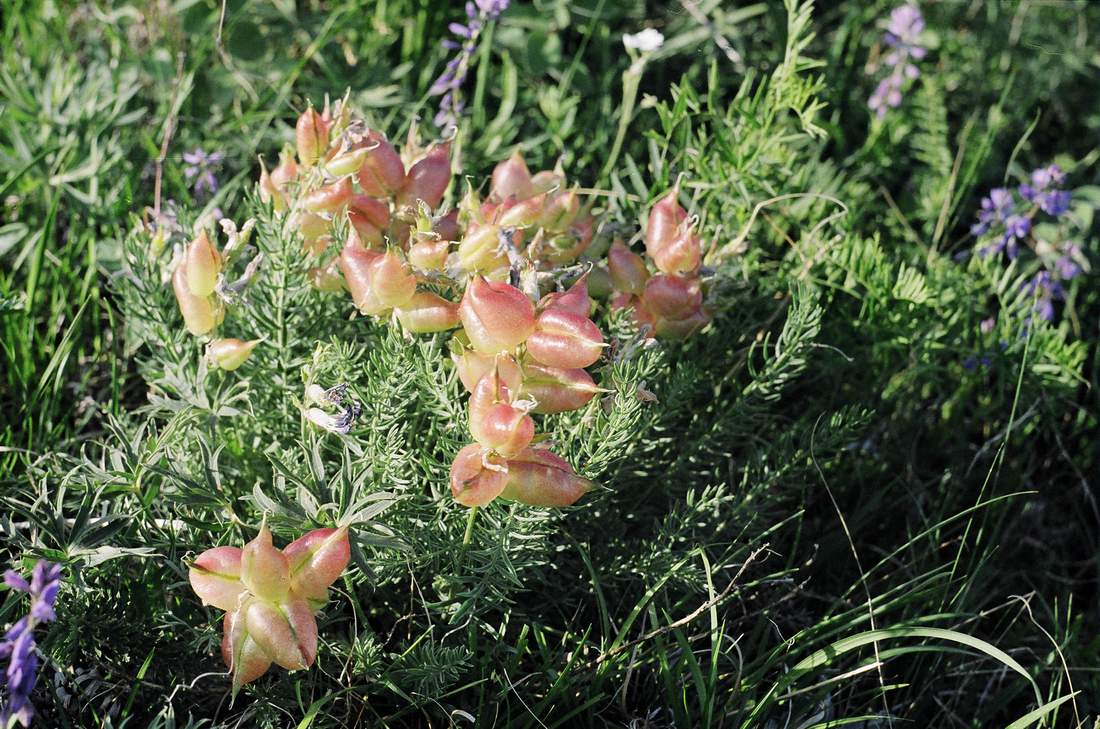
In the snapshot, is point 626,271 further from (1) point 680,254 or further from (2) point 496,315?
(2) point 496,315

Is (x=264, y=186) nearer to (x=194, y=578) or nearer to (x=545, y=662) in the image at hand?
(x=194, y=578)

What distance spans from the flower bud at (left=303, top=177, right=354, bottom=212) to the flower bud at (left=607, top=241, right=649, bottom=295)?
0.38 meters

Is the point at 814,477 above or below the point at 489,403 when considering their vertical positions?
below

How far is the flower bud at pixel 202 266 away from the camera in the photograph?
4.53 feet

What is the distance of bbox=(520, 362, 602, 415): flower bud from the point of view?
1255mm

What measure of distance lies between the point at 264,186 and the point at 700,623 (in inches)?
36.2

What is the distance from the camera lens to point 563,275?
138 centimetres

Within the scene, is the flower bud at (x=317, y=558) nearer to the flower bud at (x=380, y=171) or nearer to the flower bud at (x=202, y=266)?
the flower bud at (x=202, y=266)

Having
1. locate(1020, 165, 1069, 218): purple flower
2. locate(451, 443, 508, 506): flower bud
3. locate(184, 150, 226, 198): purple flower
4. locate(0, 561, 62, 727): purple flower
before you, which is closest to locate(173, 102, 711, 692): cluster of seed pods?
locate(451, 443, 508, 506): flower bud

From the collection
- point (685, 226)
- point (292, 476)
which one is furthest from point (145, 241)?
point (685, 226)

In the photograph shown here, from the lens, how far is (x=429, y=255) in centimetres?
133

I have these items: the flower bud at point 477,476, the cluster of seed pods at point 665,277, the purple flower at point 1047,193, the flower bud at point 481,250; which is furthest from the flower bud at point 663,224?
the purple flower at point 1047,193

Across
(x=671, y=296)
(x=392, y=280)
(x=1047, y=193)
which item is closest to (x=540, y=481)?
(x=392, y=280)

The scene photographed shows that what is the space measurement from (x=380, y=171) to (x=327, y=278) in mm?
169
